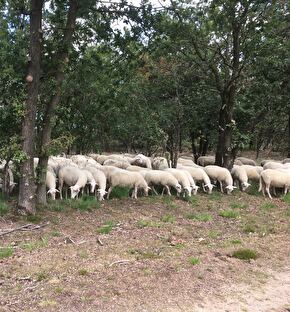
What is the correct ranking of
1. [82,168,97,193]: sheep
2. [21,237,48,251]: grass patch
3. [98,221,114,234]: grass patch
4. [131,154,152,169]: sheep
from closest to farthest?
[21,237,48,251]: grass patch
[98,221,114,234]: grass patch
[82,168,97,193]: sheep
[131,154,152,169]: sheep

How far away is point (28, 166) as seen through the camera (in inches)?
408

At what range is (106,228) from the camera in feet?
32.3

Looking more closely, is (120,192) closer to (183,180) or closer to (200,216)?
(183,180)

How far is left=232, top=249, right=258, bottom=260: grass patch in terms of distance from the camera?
8.45 metres

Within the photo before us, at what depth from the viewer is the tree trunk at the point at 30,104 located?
404 inches

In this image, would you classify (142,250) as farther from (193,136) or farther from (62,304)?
(193,136)

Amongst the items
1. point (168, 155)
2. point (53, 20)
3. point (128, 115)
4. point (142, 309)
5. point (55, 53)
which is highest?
point (53, 20)

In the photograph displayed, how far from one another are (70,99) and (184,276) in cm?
964

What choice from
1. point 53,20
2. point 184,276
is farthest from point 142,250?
point 53,20

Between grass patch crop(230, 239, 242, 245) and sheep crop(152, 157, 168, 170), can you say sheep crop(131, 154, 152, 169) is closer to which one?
sheep crop(152, 157, 168, 170)

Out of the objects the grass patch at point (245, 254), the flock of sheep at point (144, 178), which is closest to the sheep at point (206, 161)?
the flock of sheep at point (144, 178)

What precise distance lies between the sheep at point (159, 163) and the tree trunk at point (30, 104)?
8663 mm

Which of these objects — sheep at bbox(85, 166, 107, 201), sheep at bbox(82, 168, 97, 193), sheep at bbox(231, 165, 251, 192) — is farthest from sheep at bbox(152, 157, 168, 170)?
sheep at bbox(82, 168, 97, 193)

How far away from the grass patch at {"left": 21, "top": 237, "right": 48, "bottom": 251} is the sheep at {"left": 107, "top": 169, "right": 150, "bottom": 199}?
5221 millimetres
